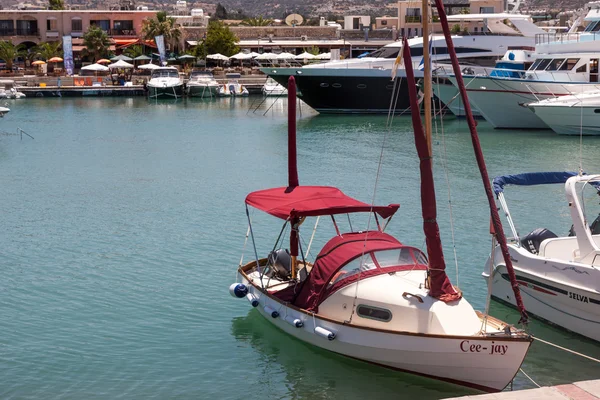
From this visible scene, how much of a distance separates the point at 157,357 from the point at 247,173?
21.5 metres

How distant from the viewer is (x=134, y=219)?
26828 mm

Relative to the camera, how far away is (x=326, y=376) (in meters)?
14.4

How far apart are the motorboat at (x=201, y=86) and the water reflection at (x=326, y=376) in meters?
66.3

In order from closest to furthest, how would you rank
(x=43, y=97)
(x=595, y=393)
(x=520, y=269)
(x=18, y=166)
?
(x=595, y=393)
(x=520, y=269)
(x=18, y=166)
(x=43, y=97)

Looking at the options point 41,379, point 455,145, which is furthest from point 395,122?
point 41,379

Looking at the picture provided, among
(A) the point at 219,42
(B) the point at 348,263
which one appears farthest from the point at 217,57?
(B) the point at 348,263

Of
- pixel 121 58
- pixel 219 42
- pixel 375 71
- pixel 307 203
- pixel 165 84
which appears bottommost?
pixel 165 84

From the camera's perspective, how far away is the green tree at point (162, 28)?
95438 mm

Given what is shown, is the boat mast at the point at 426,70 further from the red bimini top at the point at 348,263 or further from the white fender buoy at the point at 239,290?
the white fender buoy at the point at 239,290

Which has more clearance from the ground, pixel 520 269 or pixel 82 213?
pixel 520 269

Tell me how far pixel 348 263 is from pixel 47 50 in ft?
278

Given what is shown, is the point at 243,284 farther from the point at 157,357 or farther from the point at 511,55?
the point at 511,55

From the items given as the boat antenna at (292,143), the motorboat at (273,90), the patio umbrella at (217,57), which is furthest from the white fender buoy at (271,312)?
the patio umbrella at (217,57)

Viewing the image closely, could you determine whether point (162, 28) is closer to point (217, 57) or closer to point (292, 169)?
point (217, 57)
